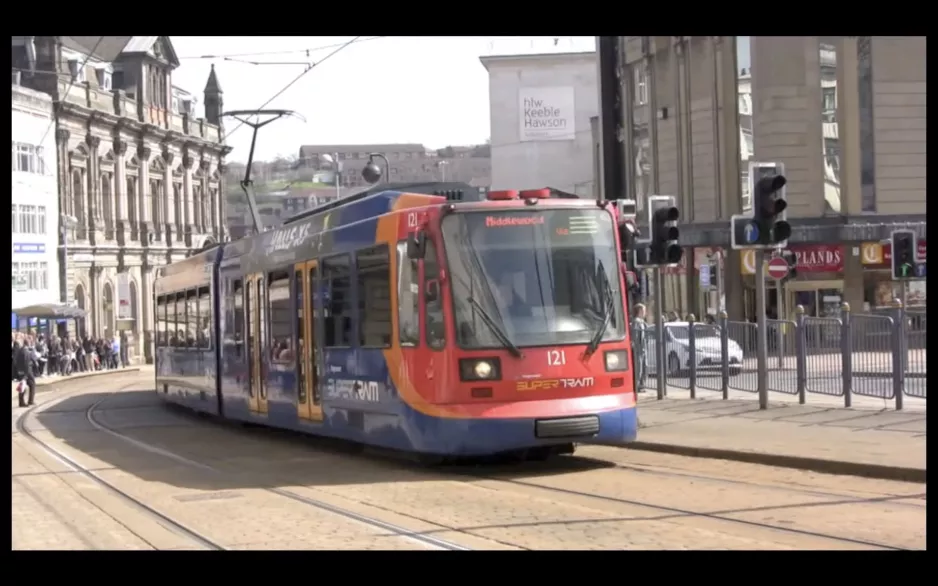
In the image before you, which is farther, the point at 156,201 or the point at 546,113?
the point at 546,113

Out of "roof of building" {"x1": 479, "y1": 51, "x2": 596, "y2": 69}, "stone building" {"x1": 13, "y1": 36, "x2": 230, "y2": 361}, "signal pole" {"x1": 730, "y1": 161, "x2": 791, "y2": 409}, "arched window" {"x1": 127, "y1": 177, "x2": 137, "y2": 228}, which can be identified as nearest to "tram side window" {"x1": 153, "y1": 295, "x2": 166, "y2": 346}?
"signal pole" {"x1": 730, "y1": 161, "x2": 791, "y2": 409}

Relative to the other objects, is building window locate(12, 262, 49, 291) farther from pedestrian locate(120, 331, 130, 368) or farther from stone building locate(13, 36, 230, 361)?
pedestrian locate(120, 331, 130, 368)

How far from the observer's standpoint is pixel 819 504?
1076 cm

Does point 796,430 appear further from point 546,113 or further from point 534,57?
point 534,57

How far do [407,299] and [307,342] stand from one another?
3.36 meters

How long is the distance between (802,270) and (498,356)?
107 feet

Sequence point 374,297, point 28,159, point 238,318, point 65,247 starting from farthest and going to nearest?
1. point 65,247
2. point 28,159
3. point 238,318
4. point 374,297

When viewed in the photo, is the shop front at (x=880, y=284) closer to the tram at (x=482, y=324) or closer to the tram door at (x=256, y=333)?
the tram door at (x=256, y=333)

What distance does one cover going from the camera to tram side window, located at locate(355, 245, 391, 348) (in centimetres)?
1411

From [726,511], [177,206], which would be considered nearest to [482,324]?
[726,511]

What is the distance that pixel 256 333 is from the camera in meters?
19.2

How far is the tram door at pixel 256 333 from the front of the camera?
62.1 feet
